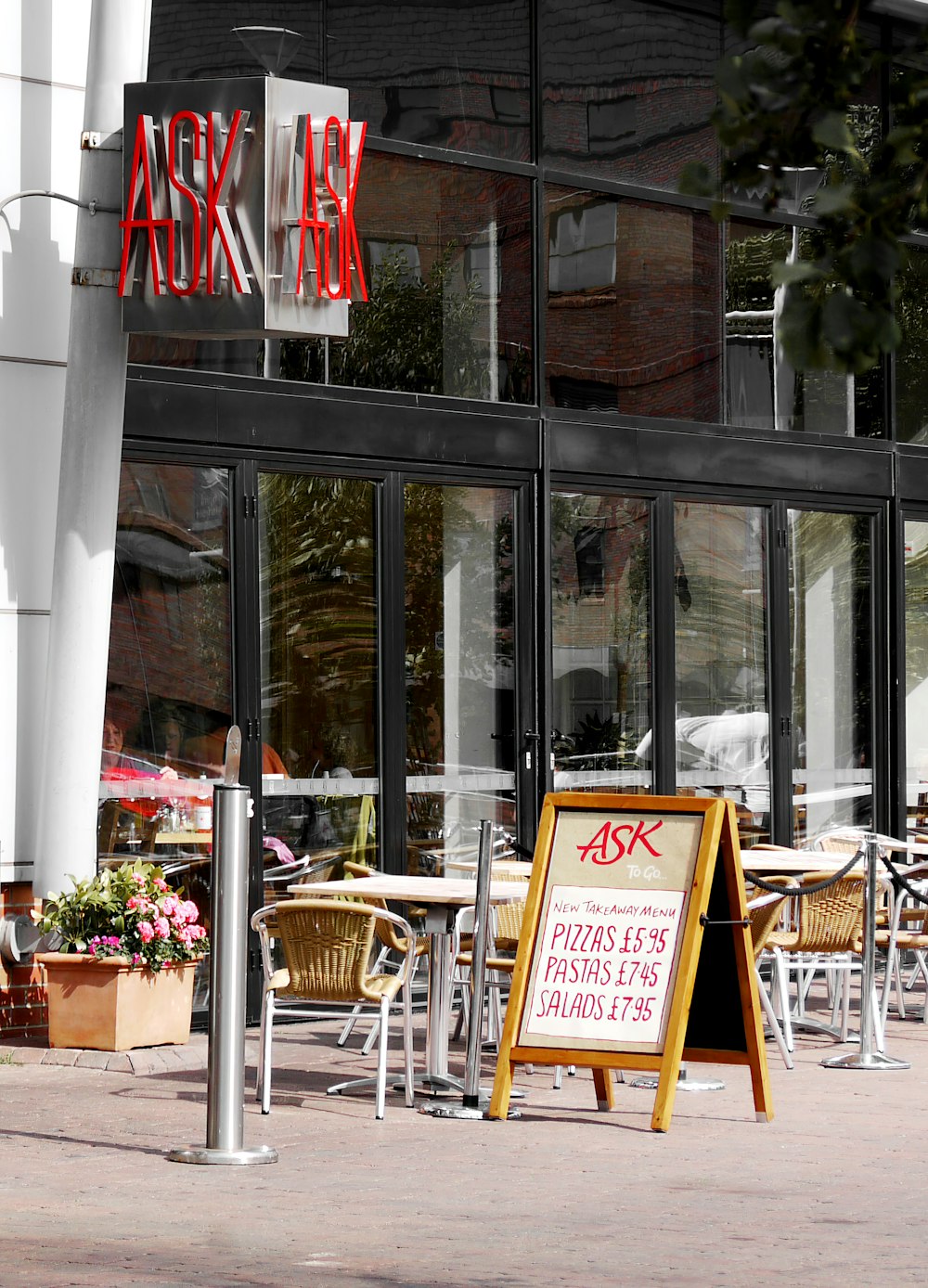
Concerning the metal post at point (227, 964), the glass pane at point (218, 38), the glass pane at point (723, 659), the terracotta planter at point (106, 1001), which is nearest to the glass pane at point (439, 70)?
the glass pane at point (218, 38)

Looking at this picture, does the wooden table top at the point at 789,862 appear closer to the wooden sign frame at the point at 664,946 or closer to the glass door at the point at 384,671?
the wooden sign frame at the point at 664,946

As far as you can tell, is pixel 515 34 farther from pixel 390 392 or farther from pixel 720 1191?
pixel 720 1191

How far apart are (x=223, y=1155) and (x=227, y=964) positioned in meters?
0.66

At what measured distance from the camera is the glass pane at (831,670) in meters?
13.6

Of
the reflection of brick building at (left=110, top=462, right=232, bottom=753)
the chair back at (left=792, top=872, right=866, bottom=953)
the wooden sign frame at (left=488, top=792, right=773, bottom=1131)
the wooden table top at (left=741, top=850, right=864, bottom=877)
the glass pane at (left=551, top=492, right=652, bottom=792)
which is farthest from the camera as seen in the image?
the glass pane at (left=551, top=492, right=652, bottom=792)

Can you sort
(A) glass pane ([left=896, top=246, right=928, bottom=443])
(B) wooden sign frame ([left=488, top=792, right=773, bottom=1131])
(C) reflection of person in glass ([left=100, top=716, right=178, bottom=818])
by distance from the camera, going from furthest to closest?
(A) glass pane ([left=896, top=246, right=928, bottom=443]) < (C) reflection of person in glass ([left=100, top=716, right=178, bottom=818]) < (B) wooden sign frame ([left=488, top=792, right=773, bottom=1131])

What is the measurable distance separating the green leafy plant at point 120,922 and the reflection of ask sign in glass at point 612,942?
213 centimetres

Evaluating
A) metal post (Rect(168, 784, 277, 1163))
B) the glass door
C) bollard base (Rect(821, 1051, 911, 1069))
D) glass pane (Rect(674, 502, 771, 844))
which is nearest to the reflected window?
the glass door

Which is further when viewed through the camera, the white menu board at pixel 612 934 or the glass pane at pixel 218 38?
the glass pane at pixel 218 38

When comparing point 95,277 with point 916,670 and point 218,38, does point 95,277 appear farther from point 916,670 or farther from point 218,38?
point 916,670

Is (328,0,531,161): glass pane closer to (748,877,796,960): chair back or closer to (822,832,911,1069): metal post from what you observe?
(822,832,911,1069): metal post

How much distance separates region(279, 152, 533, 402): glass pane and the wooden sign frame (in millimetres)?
3981

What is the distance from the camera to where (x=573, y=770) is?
12.4 metres

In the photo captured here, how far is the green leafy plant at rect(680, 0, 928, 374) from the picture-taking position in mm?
3373
